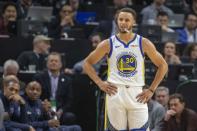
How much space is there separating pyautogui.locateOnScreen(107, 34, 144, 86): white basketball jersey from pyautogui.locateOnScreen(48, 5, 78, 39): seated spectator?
5.33m

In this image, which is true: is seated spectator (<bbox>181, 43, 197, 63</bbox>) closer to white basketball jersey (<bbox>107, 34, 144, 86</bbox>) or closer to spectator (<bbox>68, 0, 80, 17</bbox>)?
spectator (<bbox>68, 0, 80, 17</bbox>)

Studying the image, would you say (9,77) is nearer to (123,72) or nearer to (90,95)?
(90,95)

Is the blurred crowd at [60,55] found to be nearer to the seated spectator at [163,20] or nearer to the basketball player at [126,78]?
the seated spectator at [163,20]

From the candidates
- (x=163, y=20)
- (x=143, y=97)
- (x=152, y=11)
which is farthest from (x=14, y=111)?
(x=152, y=11)

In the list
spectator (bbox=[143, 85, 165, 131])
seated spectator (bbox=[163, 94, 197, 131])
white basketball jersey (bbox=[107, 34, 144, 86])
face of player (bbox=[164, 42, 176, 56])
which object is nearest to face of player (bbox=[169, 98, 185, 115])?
seated spectator (bbox=[163, 94, 197, 131])

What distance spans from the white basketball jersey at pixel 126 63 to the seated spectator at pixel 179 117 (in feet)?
7.47

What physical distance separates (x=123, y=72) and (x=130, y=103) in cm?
32

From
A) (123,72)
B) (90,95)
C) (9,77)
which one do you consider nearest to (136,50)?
(123,72)

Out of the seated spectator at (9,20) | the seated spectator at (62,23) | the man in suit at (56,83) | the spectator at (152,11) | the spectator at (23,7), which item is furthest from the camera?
the spectator at (152,11)

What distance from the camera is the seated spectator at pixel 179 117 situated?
9828 mm

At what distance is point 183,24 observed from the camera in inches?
558

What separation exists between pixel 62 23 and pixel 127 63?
5935 mm

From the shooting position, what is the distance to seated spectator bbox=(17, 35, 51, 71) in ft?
37.9

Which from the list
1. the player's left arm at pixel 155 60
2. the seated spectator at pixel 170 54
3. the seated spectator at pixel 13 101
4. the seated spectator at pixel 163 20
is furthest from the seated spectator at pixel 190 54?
the player's left arm at pixel 155 60
